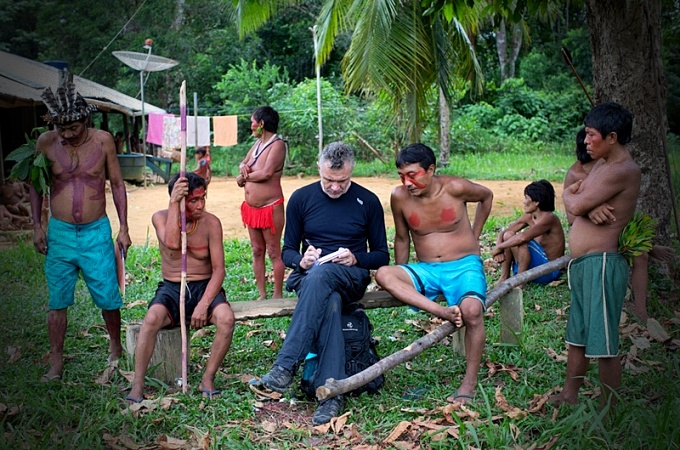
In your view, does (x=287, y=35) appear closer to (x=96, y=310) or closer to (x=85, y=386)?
(x=96, y=310)

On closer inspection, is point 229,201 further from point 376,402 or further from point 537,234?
point 376,402

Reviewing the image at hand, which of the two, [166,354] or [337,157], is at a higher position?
[337,157]

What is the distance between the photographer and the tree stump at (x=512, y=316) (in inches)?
219

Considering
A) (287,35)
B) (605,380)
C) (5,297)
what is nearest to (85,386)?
(5,297)

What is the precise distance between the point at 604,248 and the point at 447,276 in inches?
46.8

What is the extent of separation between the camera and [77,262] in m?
5.23

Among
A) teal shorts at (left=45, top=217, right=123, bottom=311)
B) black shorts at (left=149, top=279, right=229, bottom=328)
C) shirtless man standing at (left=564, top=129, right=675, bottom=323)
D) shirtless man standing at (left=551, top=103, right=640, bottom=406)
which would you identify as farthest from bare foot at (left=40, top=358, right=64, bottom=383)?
shirtless man standing at (left=564, top=129, right=675, bottom=323)

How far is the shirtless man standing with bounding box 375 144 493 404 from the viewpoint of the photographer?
502 centimetres

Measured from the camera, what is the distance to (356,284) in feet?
16.4

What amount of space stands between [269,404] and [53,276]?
70.9 inches

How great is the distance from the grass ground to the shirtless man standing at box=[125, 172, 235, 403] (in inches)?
9.8

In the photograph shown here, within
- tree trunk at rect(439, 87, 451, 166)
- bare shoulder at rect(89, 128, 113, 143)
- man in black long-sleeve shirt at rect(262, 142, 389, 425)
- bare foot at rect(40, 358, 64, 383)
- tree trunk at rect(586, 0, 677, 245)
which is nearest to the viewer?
man in black long-sleeve shirt at rect(262, 142, 389, 425)

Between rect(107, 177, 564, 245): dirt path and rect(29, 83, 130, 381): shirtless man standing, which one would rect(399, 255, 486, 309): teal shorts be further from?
rect(107, 177, 564, 245): dirt path

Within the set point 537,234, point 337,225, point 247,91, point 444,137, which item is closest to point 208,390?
point 337,225
